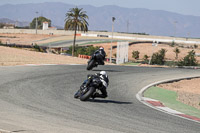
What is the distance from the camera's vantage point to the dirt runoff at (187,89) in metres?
20.4

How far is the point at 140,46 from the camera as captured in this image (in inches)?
3925

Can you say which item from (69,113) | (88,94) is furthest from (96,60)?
(69,113)

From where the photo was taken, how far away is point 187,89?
25.4 m

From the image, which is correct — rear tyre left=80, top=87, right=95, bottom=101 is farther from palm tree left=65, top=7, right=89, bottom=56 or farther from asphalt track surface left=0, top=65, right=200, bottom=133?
palm tree left=65, top=7, right=89, bottom=56

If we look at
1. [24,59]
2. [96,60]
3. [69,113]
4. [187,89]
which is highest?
[96,60]

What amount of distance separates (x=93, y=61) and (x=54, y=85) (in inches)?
319

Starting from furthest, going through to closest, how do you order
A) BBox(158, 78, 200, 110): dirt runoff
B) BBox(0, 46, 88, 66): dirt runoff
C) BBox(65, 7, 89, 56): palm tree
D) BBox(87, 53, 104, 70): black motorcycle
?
BBox(65, 7, 89, 56): palm tree, BBox(0, 46, 88, 66): dirt runoff, BBox(87, 53, 104, 70): black motorcycle, BBox(158, 78, 200, 110): dirt runoff

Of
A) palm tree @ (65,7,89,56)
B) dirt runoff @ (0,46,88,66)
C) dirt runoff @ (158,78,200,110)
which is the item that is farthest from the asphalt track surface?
palm tree @ (65,7,89,56)

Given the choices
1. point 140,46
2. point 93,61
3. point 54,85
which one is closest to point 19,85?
point 54,85

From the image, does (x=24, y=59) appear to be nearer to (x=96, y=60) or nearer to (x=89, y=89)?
(x=96, y=60)

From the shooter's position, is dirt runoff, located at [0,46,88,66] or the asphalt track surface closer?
the asphalt track surface

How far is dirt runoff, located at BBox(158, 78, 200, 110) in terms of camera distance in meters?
20.4

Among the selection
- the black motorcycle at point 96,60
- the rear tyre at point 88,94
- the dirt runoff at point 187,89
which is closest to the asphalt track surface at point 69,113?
the rear tyre at point 88,94

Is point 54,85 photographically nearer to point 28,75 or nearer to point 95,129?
point 28,75
